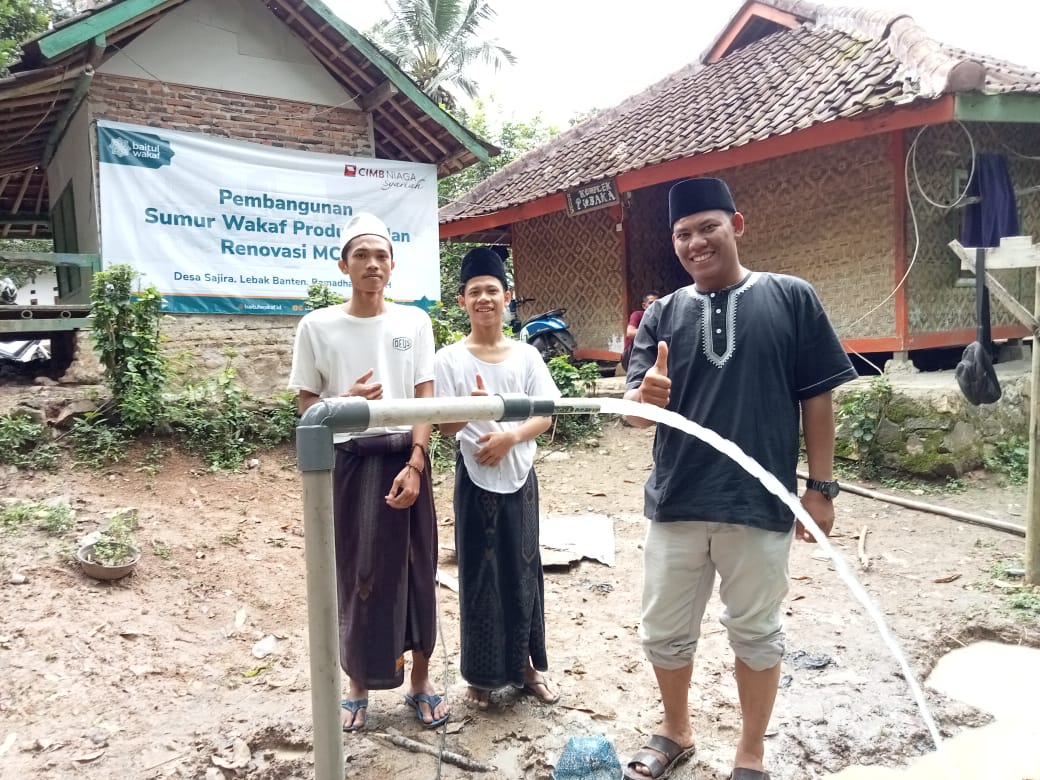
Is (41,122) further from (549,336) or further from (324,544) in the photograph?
(324,544)

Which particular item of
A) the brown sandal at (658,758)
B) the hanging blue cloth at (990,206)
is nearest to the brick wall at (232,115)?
the hanging blue cloth at (990,206)

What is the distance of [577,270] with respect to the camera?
1035cm

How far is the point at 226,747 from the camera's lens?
8.38ft

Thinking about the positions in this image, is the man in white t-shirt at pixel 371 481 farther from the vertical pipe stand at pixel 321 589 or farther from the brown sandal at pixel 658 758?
the vertical pipe stand at pixel 321 589

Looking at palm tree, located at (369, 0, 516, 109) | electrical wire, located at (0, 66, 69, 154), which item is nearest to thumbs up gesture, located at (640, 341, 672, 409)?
electrical wire, located at (0, 66, 69, 154)

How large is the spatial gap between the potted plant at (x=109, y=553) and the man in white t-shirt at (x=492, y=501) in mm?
2375

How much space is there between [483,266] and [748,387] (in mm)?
1099

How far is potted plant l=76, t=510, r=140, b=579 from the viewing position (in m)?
3.94

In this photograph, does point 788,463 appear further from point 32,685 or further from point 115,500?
point 115,500

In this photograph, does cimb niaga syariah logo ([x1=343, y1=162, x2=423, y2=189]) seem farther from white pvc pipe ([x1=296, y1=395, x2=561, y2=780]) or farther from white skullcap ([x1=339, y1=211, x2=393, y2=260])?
white pvc pipe ([x1=296, y1=395, x2=561, y2=780])

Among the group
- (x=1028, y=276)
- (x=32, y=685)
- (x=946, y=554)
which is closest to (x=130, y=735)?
(x=32, y=685)

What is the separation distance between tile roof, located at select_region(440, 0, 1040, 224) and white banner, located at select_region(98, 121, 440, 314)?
2.41m

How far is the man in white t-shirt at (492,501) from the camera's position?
264 cm

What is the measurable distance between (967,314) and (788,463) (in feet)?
20.8
